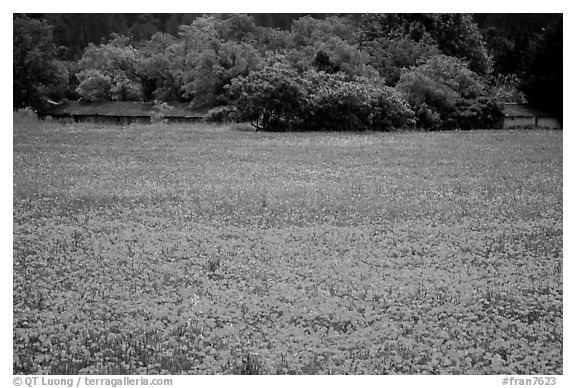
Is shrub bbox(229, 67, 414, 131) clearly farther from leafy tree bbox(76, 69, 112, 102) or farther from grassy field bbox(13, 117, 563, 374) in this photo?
grassy field bbox(13, 117, 563, 374)

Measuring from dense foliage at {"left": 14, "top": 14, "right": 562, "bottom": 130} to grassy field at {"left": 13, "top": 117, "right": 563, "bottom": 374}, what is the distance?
9.25 m

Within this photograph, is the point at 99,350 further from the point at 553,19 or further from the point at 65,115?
the point at 65,115

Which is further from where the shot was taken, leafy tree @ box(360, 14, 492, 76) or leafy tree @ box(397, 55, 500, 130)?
leafy tree @ box(360, 14, 492, 76)

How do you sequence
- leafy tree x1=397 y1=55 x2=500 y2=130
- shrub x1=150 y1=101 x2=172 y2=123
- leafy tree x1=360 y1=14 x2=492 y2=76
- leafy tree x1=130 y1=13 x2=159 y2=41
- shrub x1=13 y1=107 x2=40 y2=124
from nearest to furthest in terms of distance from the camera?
leafy tree x1=130 y1=13 x2=159 y2=41
shrub x1=13 y1=107 x2=40 y2=124
leafy tree x1=397 y1=55 x2=500 y2=130
shrub x1=150 y1=101 x2=172 y2=123
leafy tree x1=360 y1=14 x2=492 y2=76

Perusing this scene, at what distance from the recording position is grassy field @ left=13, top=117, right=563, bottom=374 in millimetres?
6152

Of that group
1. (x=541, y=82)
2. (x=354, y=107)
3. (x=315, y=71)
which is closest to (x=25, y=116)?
(x=315, y=71)

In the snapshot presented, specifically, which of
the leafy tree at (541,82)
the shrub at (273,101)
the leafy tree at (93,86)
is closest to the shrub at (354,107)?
the shrub at (273,101)

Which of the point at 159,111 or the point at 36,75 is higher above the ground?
the point at 36,75

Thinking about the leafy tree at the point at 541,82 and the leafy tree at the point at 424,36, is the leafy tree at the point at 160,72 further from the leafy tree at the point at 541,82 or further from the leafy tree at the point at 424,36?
the leafy tree at the point at 541,82

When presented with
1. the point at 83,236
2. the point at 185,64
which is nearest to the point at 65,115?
the point at 185,64

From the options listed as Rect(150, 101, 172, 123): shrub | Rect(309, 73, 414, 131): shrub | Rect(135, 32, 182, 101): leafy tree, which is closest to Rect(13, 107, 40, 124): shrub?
Rect(150, 101, 172, 123): shrub

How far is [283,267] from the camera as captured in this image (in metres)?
8.30

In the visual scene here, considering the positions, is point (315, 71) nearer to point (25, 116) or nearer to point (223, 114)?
point (223, 114)

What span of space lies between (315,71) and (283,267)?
860 inches
